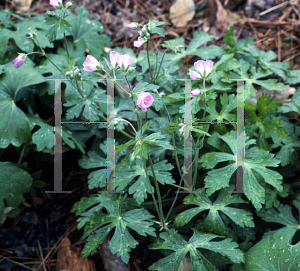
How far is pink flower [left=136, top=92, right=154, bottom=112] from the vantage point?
130 centimetres

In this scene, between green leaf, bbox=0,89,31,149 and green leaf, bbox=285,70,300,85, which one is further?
green leaf, bbox=285,70,300,85

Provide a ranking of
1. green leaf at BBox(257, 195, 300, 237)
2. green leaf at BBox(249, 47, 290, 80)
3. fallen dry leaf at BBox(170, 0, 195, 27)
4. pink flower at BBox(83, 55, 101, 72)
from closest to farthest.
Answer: pink flower at BBox(83, 55, 101, 72) → green leaf at BBox(257, 195, 300, 237) → green leaf at BBox(249, 47, 290, 80) → fallen dry leaf at BBox(170, 0, 195, 27)

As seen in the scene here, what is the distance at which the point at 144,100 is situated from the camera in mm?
1374

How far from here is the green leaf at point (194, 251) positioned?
1575 mm

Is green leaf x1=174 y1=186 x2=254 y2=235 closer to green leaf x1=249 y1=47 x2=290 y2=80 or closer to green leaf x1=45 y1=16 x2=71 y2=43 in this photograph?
green leaf x1=249 y1=47 x2=290 y2=80

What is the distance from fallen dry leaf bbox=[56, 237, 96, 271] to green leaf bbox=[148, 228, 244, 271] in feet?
2.27

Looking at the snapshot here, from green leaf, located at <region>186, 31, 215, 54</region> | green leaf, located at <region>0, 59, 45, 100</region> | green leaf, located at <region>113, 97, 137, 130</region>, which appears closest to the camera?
green leaf, located at <region>0, 59, 45, 100</region>

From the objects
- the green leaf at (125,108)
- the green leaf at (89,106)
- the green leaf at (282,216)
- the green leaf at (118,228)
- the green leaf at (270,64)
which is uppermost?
the green leaf at (270,64)

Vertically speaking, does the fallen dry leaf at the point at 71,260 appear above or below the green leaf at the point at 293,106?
below

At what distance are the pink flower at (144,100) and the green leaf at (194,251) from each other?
86 cm

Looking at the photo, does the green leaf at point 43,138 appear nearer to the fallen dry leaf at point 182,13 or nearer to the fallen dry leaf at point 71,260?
the fallen dry leaf at point 71,260

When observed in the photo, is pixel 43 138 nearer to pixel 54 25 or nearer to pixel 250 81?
pixel 54 25

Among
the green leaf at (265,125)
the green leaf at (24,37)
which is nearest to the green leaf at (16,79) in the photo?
the green leaf at (24,37)
